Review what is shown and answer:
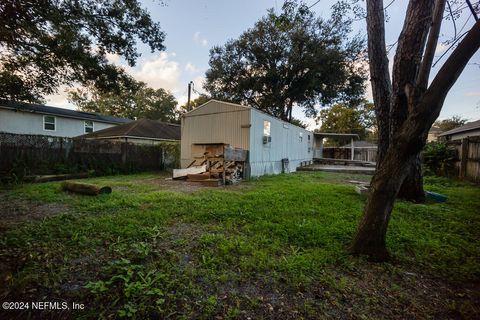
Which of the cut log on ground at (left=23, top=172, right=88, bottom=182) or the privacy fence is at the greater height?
the privacy fence

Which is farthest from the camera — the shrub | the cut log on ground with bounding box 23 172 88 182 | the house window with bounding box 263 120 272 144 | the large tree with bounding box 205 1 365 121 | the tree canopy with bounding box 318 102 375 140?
the tree canopy with bounding box 318 102 375 140

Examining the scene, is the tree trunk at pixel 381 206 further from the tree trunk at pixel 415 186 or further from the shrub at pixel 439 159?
the shrub at pixel 439 159

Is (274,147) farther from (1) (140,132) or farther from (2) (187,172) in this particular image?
(1) (140,132)

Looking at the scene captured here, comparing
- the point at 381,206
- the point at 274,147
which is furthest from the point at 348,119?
the point at 381,206

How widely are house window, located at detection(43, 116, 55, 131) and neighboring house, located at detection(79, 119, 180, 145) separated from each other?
1957 millimetres

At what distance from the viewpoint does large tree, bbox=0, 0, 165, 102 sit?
12.4ft

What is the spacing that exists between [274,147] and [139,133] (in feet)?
30.9

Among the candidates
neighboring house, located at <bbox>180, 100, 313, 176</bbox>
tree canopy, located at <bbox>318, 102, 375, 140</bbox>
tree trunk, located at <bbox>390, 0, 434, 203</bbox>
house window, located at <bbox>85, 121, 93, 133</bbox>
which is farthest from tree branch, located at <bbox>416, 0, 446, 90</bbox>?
tree canopy, located at <bbox>318, 102, 375, 140</bbox>

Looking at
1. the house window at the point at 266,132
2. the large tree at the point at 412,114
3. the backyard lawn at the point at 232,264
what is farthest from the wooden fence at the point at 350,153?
the large tree at the point at 412,114

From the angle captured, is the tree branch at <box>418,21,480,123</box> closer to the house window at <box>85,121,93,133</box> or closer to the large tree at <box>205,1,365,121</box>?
the large tree at <box>205,1,365,121</box>

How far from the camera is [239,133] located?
31.6 ft

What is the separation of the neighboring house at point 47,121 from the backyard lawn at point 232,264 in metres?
14.0

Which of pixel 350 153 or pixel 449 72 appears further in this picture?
pixel 350 153

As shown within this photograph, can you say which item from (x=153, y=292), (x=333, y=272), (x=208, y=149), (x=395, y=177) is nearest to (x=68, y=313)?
(x=153, y=292)
